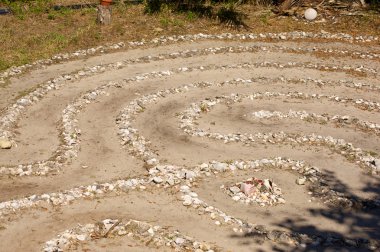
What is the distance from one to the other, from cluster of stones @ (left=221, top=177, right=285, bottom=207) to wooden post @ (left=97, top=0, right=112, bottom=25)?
1946 centimetres

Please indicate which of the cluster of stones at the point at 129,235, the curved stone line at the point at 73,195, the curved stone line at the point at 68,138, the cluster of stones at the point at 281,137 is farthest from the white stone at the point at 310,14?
the cluster of stones at the point at 129,235

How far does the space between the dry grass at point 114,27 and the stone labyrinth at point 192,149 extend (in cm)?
171

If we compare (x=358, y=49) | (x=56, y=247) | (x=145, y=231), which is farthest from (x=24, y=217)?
(x=358, y=49)

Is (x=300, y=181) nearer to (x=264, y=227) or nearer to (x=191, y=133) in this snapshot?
(x=264, y=227)

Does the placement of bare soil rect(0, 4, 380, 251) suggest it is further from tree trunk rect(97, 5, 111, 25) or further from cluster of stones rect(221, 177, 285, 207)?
tree trunk rect(97, 5, 111, 25)

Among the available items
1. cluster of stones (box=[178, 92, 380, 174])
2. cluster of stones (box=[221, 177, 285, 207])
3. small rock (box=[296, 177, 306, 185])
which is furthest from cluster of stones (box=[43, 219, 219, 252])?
cluster of stones (box=[178, 92, 380, 174])

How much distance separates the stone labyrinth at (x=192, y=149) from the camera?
1455cm

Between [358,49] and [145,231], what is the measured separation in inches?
849

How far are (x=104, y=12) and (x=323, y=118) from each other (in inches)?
680

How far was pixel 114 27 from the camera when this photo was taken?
107 ft

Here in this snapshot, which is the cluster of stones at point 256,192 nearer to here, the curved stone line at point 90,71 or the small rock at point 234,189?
the small rock at point 234,189

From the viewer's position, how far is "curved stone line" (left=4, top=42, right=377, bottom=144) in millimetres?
21344

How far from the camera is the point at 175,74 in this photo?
26609 millimetres

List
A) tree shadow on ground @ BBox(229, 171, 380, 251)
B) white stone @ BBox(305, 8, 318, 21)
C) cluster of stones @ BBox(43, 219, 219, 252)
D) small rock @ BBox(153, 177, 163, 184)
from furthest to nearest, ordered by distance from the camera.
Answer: white stone @ BBox(305, 8, 318, 21) → small rock @ BBox(153, 177, 163, 184) → tree shadow on ground @ BBox(229, 171, 380, 251) → cluster of stones @ BBox(43, 219, 219, 252)
